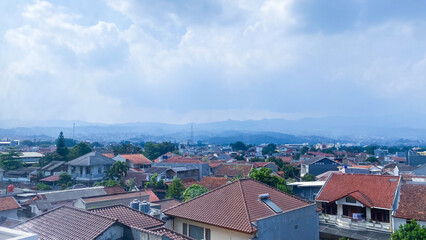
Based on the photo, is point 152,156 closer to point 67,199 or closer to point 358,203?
point 67,199

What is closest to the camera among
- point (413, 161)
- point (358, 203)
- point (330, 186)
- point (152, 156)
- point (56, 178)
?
point (358, 203)

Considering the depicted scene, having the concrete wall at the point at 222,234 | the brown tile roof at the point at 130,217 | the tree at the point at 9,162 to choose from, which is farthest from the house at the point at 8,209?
the tree at the point at 9,162

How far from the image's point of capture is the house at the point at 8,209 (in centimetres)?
1936

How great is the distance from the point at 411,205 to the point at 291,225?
29.5 feet

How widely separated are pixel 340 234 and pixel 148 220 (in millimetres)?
11602

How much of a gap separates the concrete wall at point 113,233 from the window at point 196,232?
3423mm

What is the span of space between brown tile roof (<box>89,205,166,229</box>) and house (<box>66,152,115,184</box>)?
2915 centimetres

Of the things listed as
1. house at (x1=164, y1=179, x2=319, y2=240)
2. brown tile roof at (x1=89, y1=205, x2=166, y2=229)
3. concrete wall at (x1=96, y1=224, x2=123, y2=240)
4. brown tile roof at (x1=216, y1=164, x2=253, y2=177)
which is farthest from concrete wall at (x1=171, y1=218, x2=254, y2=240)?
brown tile roof at (x1=216, y1=164, x2=253, y2=177)

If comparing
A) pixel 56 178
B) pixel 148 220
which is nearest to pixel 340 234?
pixel 148 220

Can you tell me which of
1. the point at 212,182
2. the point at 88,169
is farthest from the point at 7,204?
the point at 88,169

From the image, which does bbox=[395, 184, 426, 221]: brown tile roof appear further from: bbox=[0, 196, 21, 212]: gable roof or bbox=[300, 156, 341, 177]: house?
bbox=[300, 156, 341, 177]: house

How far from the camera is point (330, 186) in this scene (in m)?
20.7

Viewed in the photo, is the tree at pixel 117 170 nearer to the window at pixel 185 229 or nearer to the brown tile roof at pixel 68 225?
the window at pixel 185 229

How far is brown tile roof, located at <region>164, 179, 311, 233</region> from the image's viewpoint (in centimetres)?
1062
